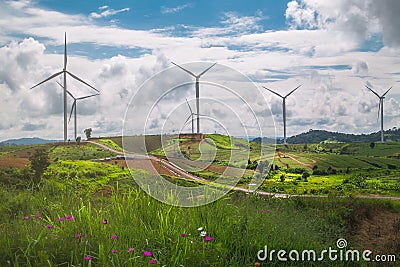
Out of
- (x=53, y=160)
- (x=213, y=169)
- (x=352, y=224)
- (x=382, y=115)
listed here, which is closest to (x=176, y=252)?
(x=352, y=224)

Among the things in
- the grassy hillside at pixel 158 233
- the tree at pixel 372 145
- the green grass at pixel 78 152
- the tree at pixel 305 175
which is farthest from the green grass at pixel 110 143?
the tree at pixel 372 145

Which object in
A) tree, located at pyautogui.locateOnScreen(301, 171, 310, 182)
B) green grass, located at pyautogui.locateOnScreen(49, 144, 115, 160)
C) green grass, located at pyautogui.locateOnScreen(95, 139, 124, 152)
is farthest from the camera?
green grass, located at pyautogui.locateOnScreen(95, 139, 124, 152)

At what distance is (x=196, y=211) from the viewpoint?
7.60m

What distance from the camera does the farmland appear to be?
5.96 meters

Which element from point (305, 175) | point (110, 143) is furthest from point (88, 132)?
point (305, 175)

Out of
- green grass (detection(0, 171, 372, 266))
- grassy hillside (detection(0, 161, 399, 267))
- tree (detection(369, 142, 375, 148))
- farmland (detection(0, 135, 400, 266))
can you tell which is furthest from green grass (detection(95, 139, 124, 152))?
tree (detection(369, 142, 375, 148))

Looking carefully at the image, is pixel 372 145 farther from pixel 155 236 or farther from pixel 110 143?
pixel 155 236

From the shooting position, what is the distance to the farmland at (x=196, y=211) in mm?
5961

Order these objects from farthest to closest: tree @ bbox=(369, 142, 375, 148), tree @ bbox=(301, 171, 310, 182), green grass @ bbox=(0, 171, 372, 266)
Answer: tree @ bbox=(369, 142, 375, 148) < tree @ bbox=(301, 171, 310, 182) < green grass @ bbox=(0, 171, 372, 266)

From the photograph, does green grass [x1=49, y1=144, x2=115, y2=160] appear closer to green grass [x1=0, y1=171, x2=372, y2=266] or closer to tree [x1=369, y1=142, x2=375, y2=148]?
green grass [x1=0, y1=171, x2=372, y2=266]

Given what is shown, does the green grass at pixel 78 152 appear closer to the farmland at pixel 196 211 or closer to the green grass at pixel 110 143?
the farmland at pixel 196 211

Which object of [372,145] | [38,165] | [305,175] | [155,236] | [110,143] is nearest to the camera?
[155,236]

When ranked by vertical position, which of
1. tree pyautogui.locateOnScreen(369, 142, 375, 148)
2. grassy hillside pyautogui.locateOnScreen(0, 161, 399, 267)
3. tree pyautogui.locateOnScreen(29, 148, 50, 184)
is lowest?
grassy hillside pyautogui.locateOnScreen(0, 161, 399, 267)

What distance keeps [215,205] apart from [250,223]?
0.75 meters
